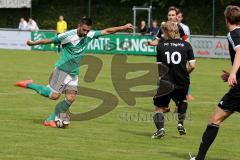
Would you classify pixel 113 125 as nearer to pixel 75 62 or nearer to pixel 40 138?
pixel 75 62

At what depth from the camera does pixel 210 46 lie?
38031 mm

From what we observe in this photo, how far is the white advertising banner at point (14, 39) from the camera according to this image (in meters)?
42.2

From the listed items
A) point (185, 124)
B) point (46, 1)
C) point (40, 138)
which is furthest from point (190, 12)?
point (40, 138)

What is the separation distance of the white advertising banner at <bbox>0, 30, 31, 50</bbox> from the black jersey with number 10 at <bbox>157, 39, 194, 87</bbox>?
3022 cm

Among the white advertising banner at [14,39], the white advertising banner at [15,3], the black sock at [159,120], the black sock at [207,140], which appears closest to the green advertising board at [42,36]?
the white advertising banner at [14,39]

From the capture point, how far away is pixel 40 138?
38.8 feet

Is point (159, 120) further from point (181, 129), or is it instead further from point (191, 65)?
point (191, 65)

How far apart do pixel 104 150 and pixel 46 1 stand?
1700 inches

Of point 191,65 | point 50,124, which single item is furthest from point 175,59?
point 50,124

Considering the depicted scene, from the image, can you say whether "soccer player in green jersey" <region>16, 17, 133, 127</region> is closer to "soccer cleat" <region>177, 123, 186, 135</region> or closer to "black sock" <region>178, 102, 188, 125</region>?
"black sock" <region>178, 102, 188, 125</region>

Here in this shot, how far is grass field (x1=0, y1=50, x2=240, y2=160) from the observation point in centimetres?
1063

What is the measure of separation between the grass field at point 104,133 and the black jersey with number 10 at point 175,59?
3.22 ft

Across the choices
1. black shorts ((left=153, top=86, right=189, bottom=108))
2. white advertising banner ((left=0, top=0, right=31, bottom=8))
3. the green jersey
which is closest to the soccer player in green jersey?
the green jersey

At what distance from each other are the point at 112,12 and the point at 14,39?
7.94 m
